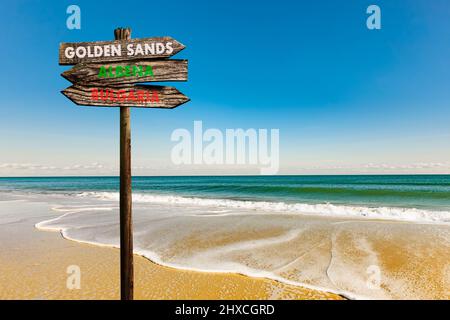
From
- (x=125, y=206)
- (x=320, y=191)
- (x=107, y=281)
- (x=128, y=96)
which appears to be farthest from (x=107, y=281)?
(x=320, y=191)

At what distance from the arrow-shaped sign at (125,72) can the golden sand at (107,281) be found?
3.60m

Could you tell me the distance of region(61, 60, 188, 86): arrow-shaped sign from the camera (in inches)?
120

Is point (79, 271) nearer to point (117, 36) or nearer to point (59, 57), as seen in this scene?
point (59, 57)

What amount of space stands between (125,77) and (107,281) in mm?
4011

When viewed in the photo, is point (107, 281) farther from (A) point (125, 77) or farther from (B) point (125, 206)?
(A) point (125, 77)

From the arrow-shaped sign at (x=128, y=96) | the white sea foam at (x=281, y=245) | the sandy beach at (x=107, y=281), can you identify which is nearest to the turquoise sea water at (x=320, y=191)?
the white sea foam at (x=281, y=245)

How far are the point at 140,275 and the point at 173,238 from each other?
3.04 metres

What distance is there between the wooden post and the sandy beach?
4.19 ft

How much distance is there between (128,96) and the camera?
10.1 ft
